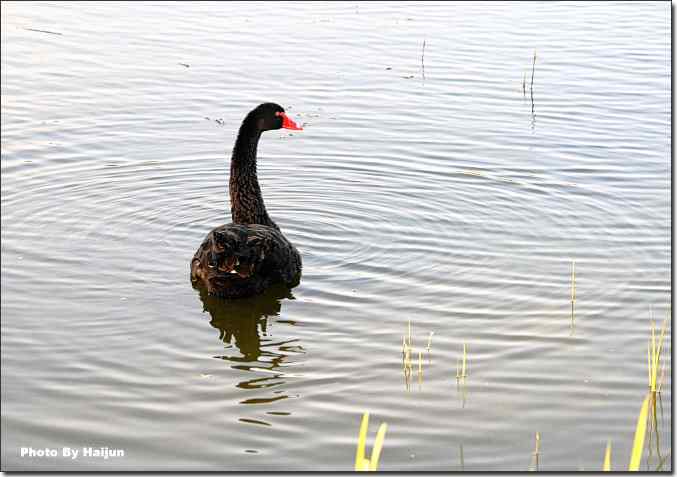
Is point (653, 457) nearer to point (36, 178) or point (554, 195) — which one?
point (554, 195)

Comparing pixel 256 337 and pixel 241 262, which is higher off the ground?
pixel 241 262

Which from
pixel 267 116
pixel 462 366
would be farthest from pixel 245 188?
pixel 462 366

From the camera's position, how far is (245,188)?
9508mm

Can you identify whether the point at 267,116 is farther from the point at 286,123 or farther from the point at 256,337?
the point at 256,337

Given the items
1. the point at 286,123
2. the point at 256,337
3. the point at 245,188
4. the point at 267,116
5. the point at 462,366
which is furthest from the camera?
the point at 286,123

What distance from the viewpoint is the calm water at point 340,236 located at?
20.8ft

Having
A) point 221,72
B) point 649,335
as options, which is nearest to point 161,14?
point 221,72

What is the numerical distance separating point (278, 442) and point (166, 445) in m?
0.62

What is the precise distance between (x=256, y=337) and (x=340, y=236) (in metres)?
2.32

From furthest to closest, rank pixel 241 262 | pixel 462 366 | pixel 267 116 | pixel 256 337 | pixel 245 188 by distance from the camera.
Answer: pixel 267 116 < pixel 245 188 < pixel 241 262 < pixel 256 337 < pixel 462 366

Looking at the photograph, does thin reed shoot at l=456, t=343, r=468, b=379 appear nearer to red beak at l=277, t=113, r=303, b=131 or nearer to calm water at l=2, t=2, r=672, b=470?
calm water at l=2, t=2, r=672, b=470

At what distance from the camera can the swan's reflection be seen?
275 inches

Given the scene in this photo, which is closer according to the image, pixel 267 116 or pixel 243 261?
pixel 243 261

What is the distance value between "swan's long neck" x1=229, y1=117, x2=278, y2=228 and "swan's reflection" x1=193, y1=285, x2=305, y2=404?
1090 millimetres
